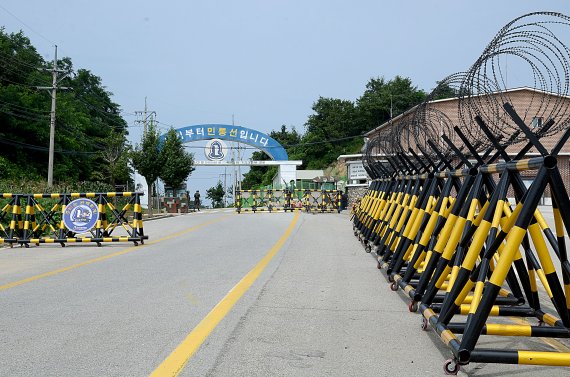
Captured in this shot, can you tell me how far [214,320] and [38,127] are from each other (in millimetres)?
51766

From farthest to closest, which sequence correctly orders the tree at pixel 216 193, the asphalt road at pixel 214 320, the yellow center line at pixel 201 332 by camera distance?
the tree at pixel 216 193 < the asphalt road at pixel 214 320 < the yellow center line at pixel 201 332

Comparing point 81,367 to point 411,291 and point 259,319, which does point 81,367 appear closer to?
point 259,319

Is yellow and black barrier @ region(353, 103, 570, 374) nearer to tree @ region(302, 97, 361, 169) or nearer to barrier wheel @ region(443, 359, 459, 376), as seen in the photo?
barrier wheel @ region(443, 359, 459, 376)

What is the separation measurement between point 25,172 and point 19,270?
44492mm

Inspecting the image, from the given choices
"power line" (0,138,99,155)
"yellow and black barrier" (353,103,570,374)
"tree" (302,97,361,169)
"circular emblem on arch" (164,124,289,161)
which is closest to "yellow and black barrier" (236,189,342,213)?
"circular emblem on arch" (164,124,289,161)

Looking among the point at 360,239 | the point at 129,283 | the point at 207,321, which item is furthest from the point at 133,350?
the point at 360,239

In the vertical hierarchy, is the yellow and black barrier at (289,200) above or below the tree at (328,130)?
below

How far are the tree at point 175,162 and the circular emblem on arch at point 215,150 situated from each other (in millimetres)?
4955

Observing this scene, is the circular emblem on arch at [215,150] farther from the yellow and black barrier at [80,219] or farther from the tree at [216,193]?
the tree at [216,193]

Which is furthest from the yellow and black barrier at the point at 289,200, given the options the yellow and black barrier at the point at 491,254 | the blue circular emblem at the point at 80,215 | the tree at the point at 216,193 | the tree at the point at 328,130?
the tree at the point at 216,193

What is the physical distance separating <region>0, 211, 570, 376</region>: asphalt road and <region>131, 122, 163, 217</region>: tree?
29.1m

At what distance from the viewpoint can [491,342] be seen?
5469 mm

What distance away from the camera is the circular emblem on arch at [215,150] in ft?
171

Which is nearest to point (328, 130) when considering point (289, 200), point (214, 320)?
point (289, 200)
